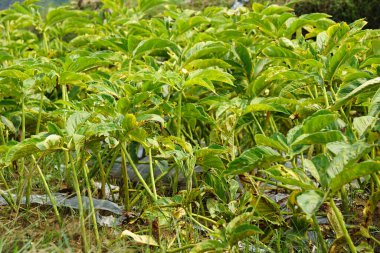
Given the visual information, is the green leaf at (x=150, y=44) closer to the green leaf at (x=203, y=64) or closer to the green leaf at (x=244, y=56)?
the green leaf at (x=203, y=64)

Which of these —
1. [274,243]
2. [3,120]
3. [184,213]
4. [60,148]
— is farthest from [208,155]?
[3,120]

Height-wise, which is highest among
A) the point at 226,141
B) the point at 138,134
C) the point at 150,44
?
the point at 150,44

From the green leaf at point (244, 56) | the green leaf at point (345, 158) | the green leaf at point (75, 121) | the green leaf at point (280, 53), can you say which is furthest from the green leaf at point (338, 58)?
the green leaf at point (75, 121)

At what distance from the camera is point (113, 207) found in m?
2.21

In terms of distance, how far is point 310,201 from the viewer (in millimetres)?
1304

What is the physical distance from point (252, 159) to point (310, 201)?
28cm

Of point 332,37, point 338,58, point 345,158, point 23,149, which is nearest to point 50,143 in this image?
point 23,149

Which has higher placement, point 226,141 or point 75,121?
point 75,121

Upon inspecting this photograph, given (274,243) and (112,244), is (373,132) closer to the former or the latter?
(274,243)

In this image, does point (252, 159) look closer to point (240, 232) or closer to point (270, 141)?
point (270, 141)

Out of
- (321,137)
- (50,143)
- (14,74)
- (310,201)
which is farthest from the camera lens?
(14,74)

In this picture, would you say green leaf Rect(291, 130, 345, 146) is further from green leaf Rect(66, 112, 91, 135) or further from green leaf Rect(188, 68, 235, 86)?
green leaf Rect(66, 112, 91, 135)

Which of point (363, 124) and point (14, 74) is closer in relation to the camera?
point (363, 124)

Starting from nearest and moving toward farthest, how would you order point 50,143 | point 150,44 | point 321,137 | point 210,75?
point 321,137 < point 50,143 < point 210,75 < point 150,44
